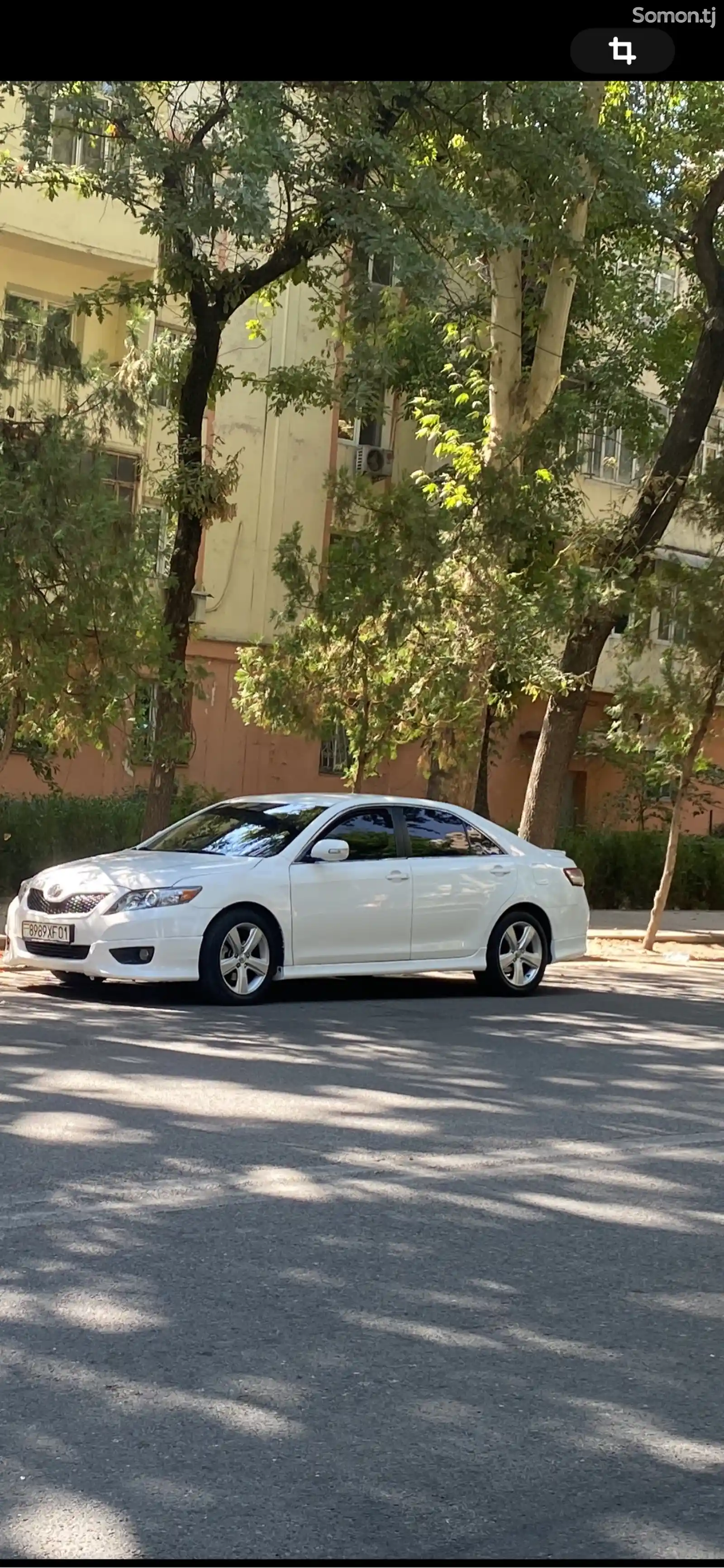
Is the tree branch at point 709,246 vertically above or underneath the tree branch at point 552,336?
above

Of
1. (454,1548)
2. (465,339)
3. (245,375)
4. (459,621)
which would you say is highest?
(465,339)

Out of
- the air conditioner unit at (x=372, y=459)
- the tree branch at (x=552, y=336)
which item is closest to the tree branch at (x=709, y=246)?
the tree branch at (x=552, y=336)

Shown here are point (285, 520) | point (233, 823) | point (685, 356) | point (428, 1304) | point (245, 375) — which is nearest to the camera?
point (428, 1304)

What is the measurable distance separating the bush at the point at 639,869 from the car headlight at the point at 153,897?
15.8 metres

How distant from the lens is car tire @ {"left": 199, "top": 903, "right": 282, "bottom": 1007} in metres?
12.8

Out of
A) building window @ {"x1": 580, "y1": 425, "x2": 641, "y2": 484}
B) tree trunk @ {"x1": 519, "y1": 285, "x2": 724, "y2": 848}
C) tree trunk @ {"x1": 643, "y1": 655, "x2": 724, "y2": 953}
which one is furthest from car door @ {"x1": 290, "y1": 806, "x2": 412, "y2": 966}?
building window @ {"x1": 580, "y1": 425, "x2": 641, "y2": 484}

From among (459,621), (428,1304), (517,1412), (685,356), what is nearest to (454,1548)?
(517,1412)

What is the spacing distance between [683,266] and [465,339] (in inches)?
127

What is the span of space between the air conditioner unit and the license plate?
63.1 ft

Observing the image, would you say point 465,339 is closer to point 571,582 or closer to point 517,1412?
point 571,582

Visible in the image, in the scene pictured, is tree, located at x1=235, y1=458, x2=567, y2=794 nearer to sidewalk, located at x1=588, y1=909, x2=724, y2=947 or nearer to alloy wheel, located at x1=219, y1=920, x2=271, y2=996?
sidewalk, located at x1=588, y1=909, x2=724, y2=947

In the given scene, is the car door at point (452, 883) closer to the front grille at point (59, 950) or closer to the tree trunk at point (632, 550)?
the front grille at point (59, 950)

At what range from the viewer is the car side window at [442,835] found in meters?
14.4

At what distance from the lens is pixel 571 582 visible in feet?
65.8
